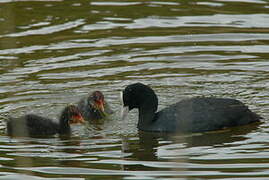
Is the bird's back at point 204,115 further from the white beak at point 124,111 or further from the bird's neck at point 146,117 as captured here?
the white beak at point 124,111

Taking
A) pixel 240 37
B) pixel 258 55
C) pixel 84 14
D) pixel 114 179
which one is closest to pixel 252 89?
pixel 258 55

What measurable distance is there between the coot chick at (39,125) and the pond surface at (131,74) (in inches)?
7.2

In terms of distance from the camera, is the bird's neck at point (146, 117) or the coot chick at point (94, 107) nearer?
the bird's neck at point (146, 117)

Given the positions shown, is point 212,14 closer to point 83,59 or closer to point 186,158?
point 83,59

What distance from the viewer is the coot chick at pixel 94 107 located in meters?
12.7

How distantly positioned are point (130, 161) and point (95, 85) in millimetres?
4042


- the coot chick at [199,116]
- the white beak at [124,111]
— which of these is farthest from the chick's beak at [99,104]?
the coot chick at [199,116]

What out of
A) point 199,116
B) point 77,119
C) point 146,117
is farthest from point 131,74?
point 199,116

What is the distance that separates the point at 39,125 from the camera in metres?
11.7

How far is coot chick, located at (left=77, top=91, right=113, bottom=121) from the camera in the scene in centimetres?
1267

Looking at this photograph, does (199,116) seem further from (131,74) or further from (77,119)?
(131,74)

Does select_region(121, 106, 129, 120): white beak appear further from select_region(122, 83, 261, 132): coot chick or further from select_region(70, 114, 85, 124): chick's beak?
select_region(70, 114, 85, 124): chick's beak

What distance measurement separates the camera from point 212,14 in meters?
18.1

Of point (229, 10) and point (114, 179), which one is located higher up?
point (229, 10)
